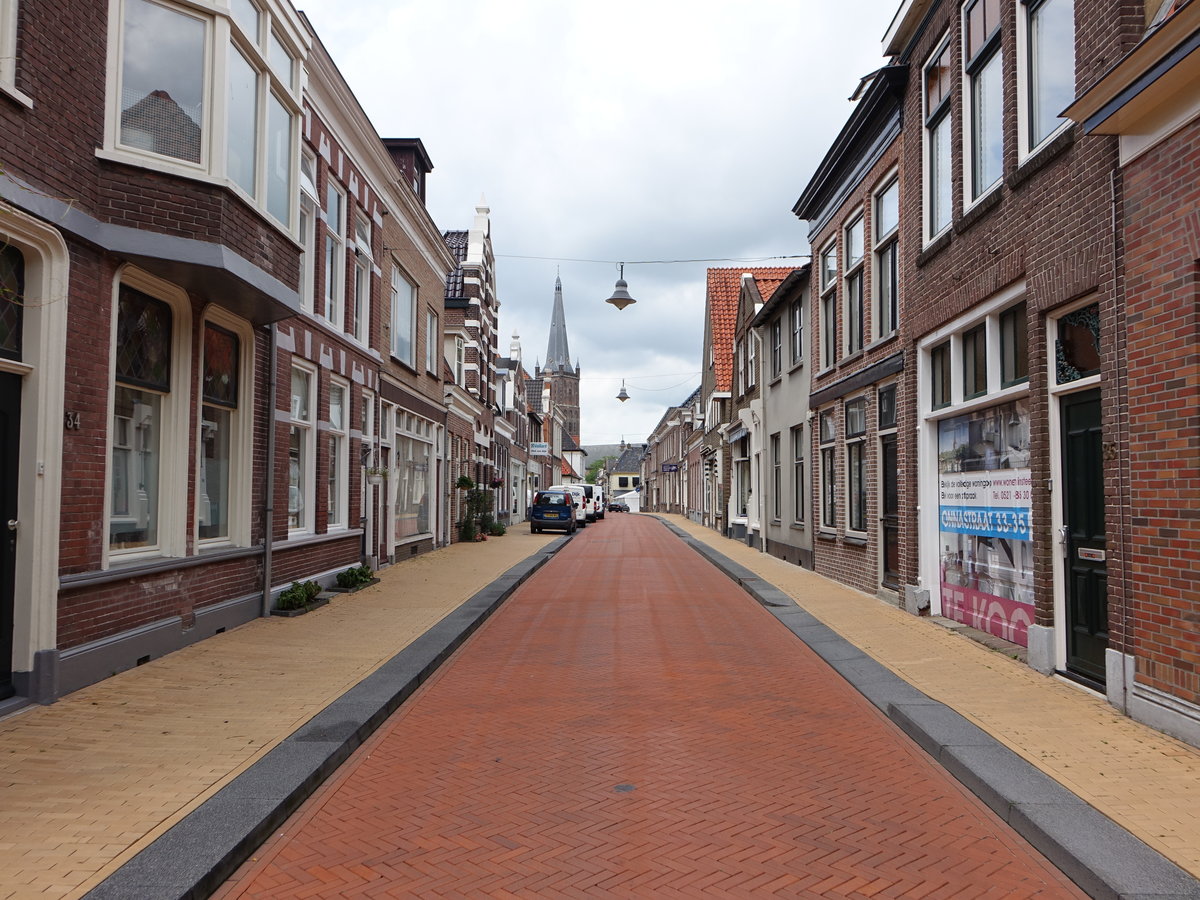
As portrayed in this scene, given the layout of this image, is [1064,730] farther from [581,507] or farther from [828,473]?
[581,507]

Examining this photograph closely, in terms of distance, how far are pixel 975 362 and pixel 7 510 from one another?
28.5 feet

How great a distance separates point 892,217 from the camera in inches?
491

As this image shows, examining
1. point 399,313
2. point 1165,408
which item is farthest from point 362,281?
point 1165,408

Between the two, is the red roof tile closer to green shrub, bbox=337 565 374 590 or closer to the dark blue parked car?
the dark blue parked car

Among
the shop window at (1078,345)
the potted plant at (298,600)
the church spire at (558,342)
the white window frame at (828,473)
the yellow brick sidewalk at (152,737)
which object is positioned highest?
the church spire at (558,342)

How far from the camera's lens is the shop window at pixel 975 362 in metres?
9.04

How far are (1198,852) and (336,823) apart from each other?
387 centimetres

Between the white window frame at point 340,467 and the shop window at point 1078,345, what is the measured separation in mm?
10070

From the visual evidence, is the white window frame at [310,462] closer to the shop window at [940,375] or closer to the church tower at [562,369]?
the shop window at [940,375]

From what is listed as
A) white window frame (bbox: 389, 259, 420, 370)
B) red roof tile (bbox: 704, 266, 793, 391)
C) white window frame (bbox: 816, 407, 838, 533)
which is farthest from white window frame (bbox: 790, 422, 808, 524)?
red roof tile (bbox: 704, 266, 793, 391)

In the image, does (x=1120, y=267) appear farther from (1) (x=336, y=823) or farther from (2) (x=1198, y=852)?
(1) (x=336, y=823)

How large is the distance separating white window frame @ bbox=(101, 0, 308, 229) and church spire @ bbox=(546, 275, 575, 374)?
90.9m

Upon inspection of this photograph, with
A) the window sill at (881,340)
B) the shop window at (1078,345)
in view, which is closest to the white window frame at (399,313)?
the window sill at (881,340)

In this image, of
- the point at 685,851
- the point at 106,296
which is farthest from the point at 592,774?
the point at 106,296
